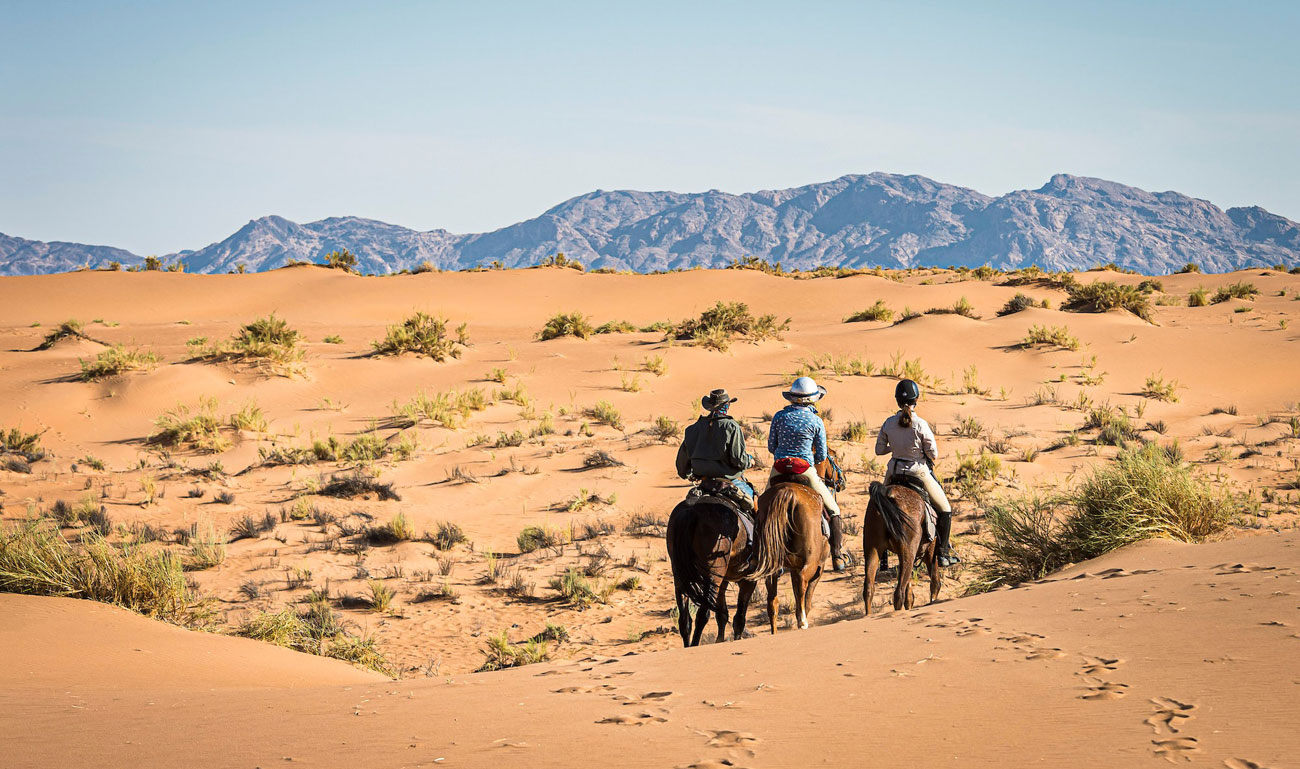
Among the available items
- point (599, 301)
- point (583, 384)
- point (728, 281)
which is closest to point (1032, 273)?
point (728, 281)

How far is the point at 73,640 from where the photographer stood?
22.4 feet

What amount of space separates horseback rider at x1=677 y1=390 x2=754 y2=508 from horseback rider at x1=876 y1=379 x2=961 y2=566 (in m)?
1.35

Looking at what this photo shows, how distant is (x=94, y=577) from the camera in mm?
8117

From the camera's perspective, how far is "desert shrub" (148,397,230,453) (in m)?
17.5

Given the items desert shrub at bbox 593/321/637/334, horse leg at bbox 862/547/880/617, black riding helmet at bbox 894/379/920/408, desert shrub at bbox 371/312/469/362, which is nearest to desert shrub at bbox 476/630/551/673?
horse leg at bbox 862/547/880/617

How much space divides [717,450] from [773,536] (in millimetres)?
934

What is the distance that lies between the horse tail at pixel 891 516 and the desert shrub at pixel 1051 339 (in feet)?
61.8

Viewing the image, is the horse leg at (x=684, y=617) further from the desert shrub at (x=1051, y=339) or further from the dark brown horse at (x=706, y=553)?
the desert shrub at (x=1051, y=339)

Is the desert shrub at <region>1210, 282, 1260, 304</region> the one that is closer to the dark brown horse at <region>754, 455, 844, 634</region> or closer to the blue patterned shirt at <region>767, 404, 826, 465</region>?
the blue patterned shirt at <region>767, 404, 826, 465</region>

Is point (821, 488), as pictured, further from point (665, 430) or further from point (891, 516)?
point (665, 430)

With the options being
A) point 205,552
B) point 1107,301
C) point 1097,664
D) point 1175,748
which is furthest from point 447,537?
point 1107,301

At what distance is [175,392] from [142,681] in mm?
16737

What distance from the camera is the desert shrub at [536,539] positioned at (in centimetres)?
1212

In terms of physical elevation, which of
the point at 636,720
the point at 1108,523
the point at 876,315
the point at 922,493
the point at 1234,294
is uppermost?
the point at 1234,294
